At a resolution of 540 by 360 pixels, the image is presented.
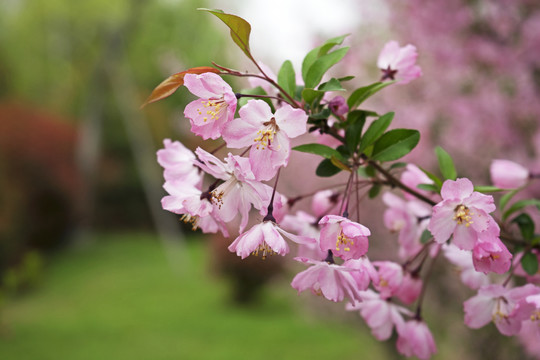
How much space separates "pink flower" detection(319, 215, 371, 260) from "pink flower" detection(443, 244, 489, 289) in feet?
0.97

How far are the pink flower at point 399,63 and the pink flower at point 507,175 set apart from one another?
29 centimetres

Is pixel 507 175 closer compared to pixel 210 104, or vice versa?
pixel 210 104

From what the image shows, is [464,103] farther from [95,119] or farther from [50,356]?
[95,119]

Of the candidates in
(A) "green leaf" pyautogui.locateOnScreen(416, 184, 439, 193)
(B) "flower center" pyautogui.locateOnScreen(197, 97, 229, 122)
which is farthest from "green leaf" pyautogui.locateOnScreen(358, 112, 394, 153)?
(B) "flower center" pyautogui.locateOnScreen(197, 97, 229, 122)

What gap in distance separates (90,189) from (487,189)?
40.0ft

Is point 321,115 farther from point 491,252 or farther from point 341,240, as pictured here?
point 491,252

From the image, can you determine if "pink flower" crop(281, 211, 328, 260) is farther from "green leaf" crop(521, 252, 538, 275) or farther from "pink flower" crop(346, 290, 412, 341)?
"green leaf" crop(521, 252, 538, 275)

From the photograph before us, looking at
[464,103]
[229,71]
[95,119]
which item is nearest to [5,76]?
[95,119]

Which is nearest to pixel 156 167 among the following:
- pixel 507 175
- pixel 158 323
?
pixel 158 323

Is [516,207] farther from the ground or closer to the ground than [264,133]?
closer to the ground

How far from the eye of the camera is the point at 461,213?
2.14 ft

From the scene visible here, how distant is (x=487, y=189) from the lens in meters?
0.80

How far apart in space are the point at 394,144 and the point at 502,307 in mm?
301

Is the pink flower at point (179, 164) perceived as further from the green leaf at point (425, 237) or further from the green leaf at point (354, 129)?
the green leaf at point (425, 237)
